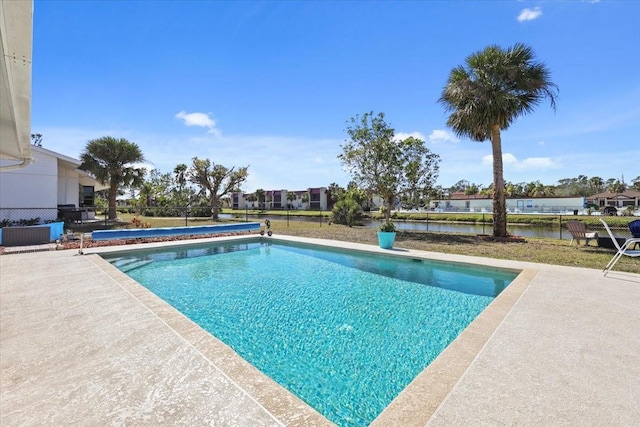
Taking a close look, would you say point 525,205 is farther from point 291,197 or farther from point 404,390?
point 404,390

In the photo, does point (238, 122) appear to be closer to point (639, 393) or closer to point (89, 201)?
point (89, 201)

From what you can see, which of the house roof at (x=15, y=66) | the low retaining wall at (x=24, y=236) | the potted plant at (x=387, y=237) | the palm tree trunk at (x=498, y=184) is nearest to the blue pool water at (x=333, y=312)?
the potted plant at (x=387, y=237)

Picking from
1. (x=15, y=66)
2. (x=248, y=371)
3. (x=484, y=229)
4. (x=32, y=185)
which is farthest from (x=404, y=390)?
(x=32, y=185)

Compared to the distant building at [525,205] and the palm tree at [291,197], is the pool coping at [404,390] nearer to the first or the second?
the distant building at [525,205]

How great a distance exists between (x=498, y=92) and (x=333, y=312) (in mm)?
10570

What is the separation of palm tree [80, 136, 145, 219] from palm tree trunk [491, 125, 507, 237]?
802 inches

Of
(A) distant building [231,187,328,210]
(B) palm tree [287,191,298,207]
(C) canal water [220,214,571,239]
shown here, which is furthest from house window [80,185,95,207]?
(B) palm tree [287,191,298,207]

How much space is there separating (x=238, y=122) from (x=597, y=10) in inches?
588

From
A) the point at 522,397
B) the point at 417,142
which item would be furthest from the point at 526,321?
the point at 417,142

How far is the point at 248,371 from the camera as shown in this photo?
243cm

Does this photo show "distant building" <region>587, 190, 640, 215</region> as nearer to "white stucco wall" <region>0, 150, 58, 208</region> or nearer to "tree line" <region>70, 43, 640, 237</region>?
"tree line" <region>70, 43, 640, 237</region>

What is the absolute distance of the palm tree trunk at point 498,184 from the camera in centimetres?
1130

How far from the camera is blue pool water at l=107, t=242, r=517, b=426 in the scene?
113 inches

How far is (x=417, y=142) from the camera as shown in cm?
1506
